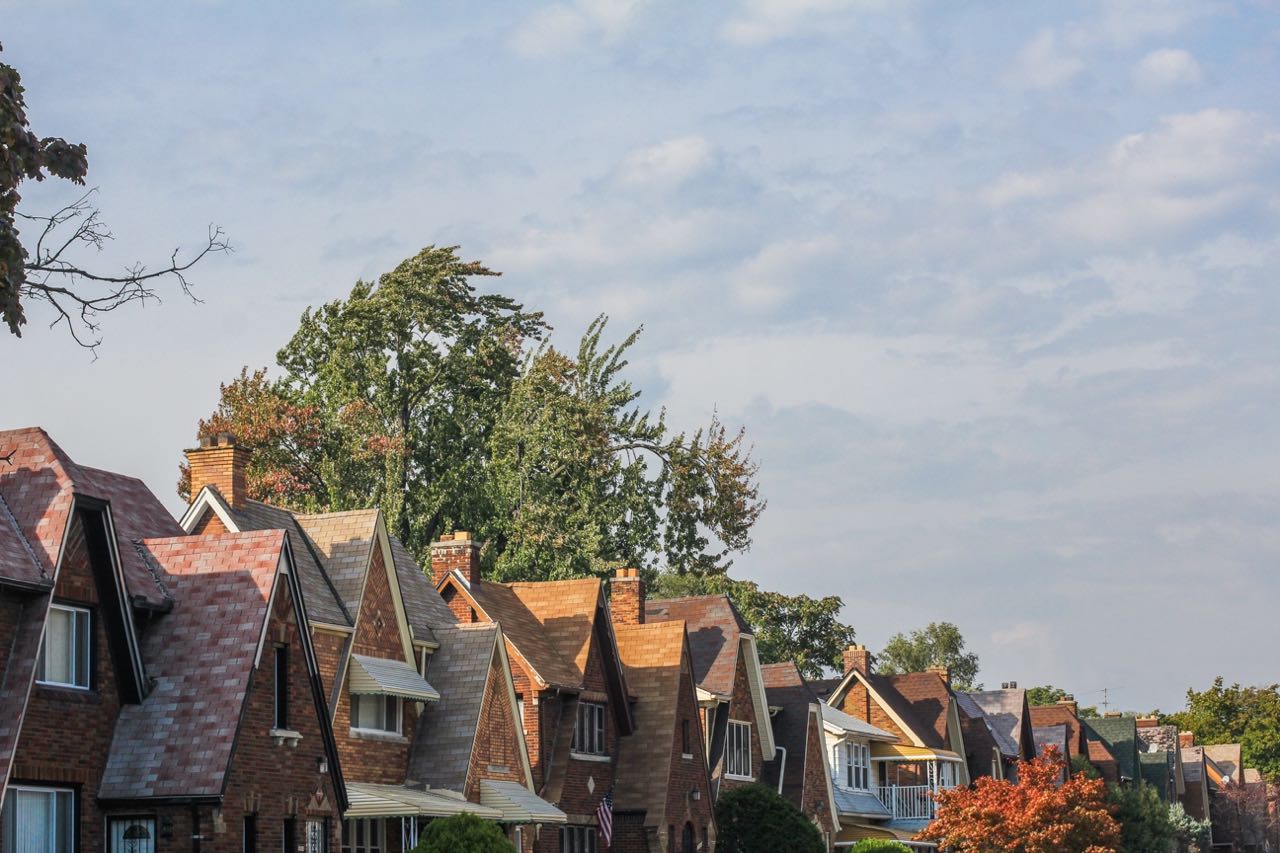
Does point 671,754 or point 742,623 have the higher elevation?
point 742,623

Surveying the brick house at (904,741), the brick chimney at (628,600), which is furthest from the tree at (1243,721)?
the brick chimney at (628,600)

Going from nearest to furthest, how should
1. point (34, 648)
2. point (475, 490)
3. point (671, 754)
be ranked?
point (34, 648), point (671, 754), point (475, 490)

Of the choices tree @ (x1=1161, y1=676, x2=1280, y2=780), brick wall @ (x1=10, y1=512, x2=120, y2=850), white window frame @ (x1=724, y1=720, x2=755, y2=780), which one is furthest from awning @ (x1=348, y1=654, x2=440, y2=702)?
tree @ (x1=1161, y1=676, x2=1280, y2=780)

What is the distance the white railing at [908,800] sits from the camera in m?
66.9

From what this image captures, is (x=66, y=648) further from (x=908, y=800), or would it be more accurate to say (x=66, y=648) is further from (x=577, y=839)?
(x=908, y=800)

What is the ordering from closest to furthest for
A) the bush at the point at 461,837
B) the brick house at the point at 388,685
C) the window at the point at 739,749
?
the bush at the point at 461,837
the brick house at the point at 388,685
the window at the point at 739,749

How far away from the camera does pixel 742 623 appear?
5516 centimetres

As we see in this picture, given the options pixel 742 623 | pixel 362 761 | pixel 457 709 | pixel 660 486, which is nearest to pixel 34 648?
pixel 362 761

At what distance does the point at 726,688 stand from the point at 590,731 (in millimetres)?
7562

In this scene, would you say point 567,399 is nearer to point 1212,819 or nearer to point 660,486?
point 660,486

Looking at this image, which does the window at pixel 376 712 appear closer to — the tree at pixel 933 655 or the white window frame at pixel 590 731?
the white window frame at pixel 590 731

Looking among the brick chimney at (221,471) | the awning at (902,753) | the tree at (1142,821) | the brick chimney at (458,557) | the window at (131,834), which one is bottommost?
the tree at (1142,821)

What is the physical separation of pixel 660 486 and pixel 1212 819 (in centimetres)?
5909

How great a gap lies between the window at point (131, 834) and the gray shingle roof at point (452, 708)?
11.8m
